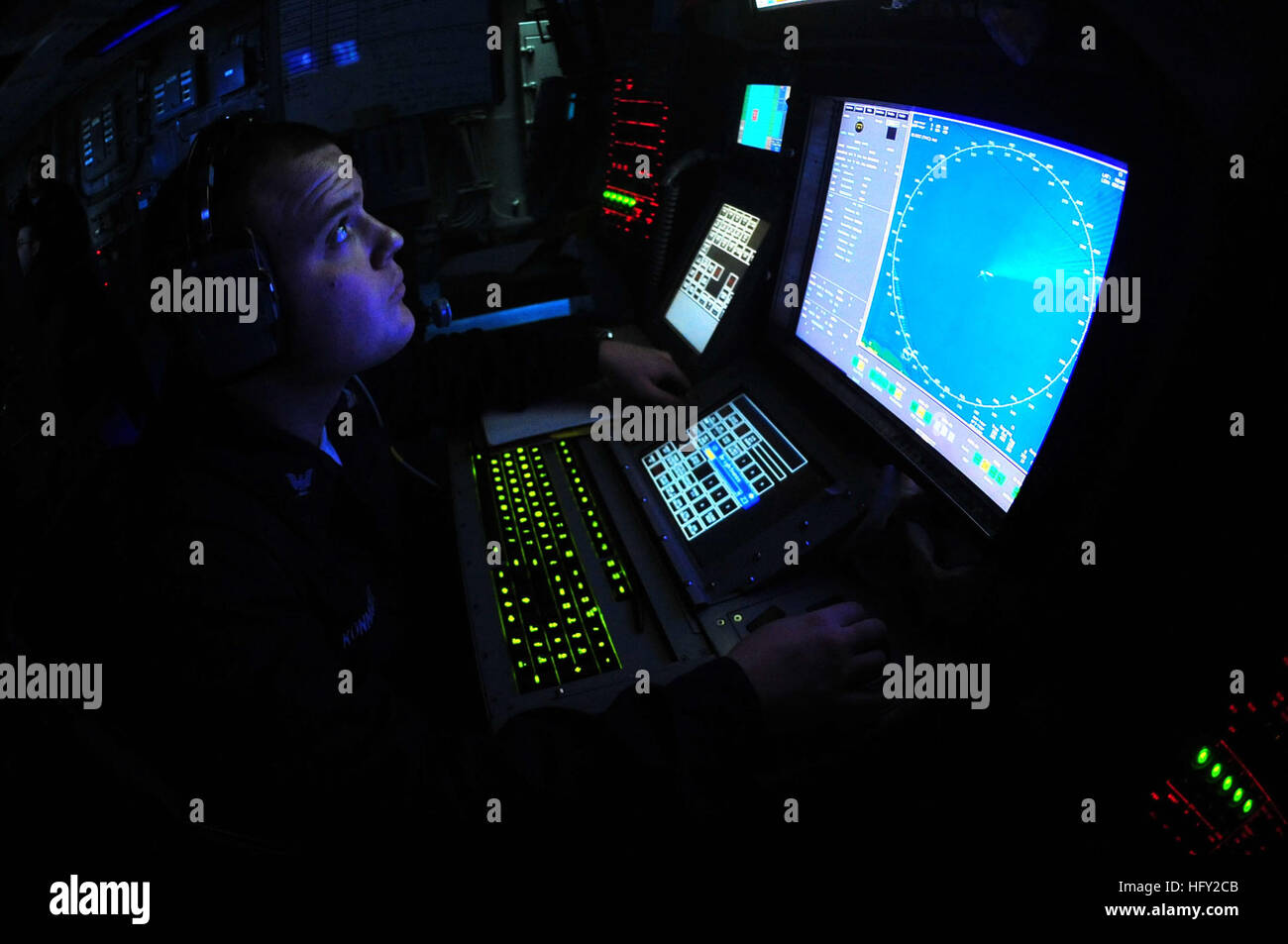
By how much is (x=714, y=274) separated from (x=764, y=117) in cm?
29

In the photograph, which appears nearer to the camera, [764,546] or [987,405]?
[987,405]

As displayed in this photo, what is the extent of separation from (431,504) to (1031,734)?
1.18m

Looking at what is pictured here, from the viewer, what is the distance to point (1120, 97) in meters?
0.64

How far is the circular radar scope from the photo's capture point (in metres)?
0.72

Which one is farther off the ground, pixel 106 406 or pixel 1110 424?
pixel 106 406

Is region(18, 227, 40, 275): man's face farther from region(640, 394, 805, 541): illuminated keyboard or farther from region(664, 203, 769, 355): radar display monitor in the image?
region(640, 394, 805, 541): illuminated keyboard

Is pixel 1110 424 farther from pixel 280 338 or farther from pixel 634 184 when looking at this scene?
pixel 634 184

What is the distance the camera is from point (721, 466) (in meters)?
1.15

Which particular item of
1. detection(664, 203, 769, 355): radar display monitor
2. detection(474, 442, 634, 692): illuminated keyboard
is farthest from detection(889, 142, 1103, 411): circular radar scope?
detection(474, 442, 634, 692): illuminated keyboard

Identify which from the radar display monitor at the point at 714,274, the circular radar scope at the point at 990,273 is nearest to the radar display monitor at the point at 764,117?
the radar display monitor at the point at 714,274

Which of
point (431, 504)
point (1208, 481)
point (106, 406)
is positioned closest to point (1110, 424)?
point (1208, 481)

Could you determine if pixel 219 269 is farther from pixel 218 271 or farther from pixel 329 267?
pixel 329 267

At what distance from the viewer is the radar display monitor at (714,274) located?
4.37 ft

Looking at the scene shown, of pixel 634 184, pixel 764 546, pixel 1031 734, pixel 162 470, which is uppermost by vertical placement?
pixel 634 184
